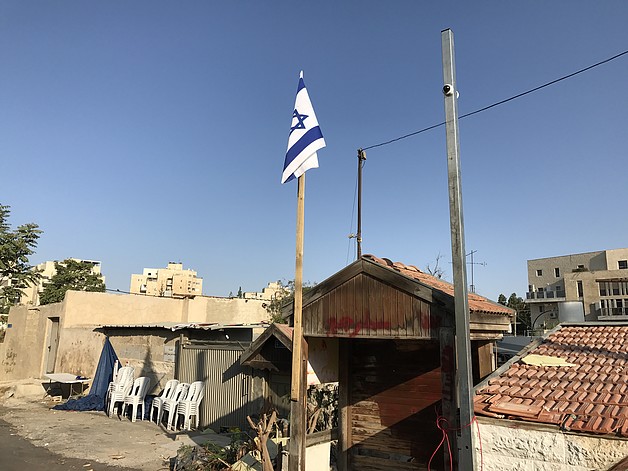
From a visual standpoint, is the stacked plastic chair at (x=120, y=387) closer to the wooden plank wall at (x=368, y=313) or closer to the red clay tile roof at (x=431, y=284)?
the wooden plank wall at (x=368, y=313)

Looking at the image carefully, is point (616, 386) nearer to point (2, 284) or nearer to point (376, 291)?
point (376, 291)

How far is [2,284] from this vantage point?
93.6ft

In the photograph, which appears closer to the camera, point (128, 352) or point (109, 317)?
point (128, 352)

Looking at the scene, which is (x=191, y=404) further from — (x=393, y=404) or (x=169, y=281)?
(x=169, y=281)

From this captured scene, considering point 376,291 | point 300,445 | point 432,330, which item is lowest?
point 300,445

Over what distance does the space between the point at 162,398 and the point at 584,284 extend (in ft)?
172

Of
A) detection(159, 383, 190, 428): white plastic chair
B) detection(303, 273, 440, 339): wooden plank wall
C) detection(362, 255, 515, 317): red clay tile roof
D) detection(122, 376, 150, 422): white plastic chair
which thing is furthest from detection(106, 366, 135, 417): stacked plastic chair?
detection(362, 255, 515, 317): red clay tile roof

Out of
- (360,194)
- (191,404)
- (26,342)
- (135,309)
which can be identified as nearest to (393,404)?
(191,404)

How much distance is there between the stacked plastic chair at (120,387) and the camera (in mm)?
14570

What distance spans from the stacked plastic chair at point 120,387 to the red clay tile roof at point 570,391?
41.9 feet

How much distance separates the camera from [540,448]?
3770 mm

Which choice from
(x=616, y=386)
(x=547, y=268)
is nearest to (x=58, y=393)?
(x=616, y=386)

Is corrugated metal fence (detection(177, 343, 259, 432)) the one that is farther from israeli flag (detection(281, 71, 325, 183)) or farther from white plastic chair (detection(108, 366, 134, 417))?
israeli flag (detection(281, 71, 325, 183))

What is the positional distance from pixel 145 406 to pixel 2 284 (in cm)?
2006
